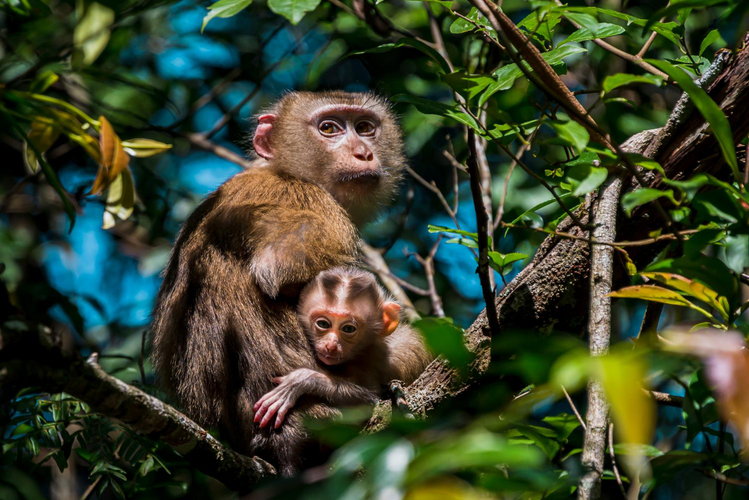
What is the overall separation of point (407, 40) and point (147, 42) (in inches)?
185

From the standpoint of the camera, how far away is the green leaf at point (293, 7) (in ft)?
7.79

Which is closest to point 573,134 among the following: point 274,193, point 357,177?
point 274,193

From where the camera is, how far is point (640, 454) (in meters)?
2.73

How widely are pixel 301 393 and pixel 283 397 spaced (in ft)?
0.30

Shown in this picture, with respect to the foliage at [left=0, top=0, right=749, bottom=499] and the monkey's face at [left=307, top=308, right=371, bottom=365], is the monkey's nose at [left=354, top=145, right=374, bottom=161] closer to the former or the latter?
the foliage at [left=0, top=0, right=749, bottom=499]

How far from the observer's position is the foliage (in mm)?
1643

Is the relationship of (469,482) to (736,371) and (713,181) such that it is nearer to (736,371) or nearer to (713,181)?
(736,371)

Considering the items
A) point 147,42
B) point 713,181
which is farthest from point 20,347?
point 147,42

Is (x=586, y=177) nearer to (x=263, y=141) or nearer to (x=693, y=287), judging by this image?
(x=693, y=287)

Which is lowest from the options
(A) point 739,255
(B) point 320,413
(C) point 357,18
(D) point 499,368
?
(B) point 320,413

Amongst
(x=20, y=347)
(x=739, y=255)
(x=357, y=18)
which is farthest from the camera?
(x=357, y=18)

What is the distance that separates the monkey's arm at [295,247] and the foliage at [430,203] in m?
0.67

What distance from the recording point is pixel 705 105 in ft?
6.98

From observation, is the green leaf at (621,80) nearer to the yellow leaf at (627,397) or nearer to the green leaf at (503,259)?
the yellow leaf at (627,397)
